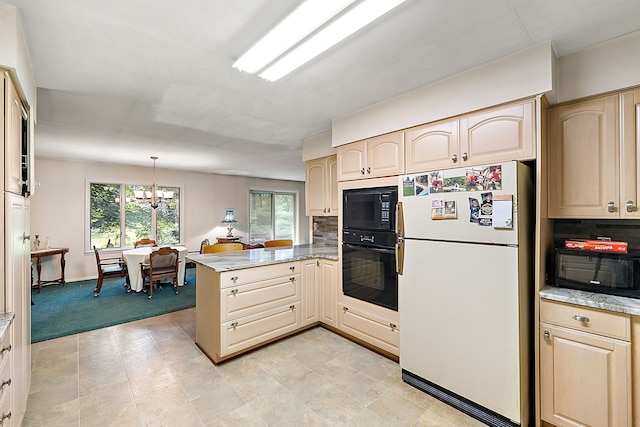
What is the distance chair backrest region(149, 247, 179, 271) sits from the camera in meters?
4.61

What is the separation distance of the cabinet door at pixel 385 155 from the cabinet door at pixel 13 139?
7.89 ft

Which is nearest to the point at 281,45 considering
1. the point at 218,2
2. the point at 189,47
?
the point at 218,2

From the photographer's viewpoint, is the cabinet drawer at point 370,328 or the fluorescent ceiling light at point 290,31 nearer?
the fluorescent ceiling light at point 290,31

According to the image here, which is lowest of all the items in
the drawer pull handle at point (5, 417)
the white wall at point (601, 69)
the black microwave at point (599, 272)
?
the drawer pull handle at point (5, 417)

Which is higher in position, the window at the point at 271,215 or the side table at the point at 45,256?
the window at the point at 271,215

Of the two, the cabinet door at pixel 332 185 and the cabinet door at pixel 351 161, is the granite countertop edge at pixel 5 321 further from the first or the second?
the cabinet door at pixel 332 185

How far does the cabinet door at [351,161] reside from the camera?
2.79 metres

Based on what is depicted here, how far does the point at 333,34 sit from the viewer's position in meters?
1.54

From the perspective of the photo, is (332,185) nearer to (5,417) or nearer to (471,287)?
(471,287)

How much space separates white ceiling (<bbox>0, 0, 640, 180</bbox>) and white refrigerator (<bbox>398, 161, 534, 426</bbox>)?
0.75 m

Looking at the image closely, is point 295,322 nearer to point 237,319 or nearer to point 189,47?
point 237,319

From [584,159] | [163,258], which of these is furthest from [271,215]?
[584,159]

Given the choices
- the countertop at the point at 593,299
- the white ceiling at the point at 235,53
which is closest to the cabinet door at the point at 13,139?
the white ceiling at the point at 235,53

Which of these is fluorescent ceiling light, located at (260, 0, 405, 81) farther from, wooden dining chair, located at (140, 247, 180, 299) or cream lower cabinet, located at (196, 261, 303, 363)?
wooden dining chair, located at (140, 247, 180, 299)
